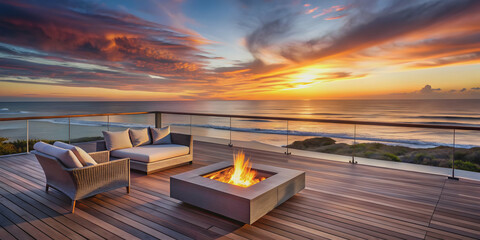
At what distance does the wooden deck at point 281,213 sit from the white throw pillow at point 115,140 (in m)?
0.87

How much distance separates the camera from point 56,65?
8852 millimetres

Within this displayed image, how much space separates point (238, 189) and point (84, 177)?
1738mm

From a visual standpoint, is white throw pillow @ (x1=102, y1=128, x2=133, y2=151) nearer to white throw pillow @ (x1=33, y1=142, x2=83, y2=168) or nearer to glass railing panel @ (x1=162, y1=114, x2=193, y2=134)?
white throw pillow @ (x1=33, y1=142, x2=83, y2=168)

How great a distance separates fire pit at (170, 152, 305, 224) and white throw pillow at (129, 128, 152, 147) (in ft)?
6.88

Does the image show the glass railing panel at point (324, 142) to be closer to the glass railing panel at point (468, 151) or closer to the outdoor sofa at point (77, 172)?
the glass railing panel at point (468, 151)

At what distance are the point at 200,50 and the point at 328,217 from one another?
7312 millimetres

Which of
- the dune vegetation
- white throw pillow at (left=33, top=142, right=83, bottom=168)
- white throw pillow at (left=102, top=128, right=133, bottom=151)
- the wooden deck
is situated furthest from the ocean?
white throw pillow at (left=33, top=142, right=83, bottom=168)

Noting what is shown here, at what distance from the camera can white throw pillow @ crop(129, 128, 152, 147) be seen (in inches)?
187

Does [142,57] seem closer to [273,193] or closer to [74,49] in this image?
[74,49]

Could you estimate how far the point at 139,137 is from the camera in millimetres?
4777

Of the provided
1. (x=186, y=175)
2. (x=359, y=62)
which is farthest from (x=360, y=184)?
(x=359, y=62)

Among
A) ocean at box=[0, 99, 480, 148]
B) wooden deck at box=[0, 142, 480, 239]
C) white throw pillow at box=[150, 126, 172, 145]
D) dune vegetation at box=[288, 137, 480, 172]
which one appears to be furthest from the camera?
ocean at box=[0, 99, 480, 148]

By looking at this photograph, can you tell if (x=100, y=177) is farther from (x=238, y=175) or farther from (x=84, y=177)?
(x=238, y=175)

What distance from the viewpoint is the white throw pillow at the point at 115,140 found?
4.39 m
